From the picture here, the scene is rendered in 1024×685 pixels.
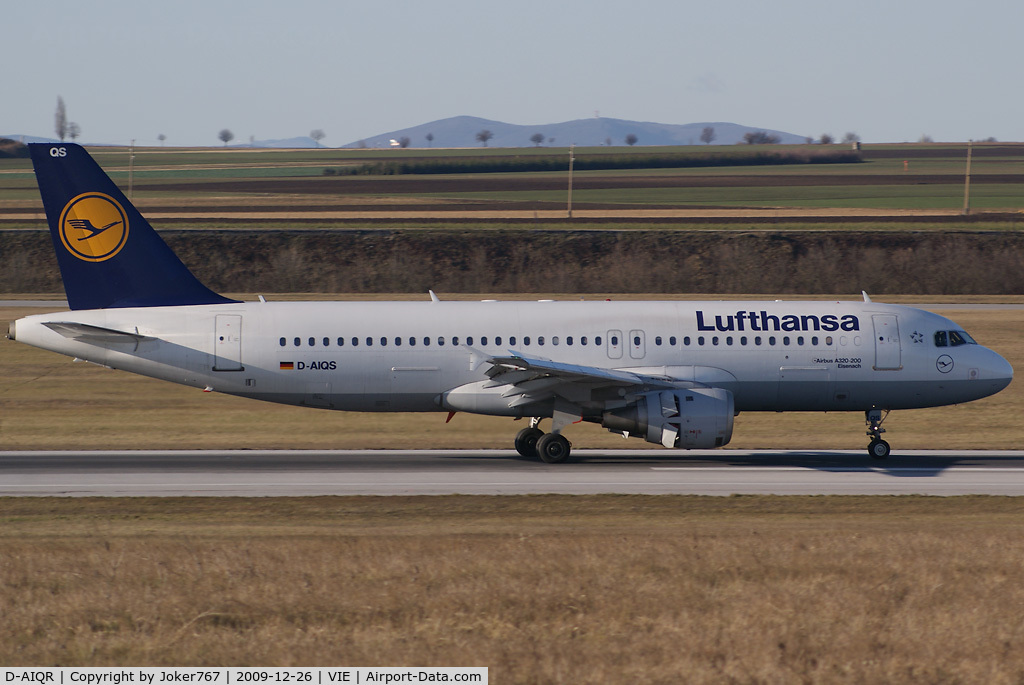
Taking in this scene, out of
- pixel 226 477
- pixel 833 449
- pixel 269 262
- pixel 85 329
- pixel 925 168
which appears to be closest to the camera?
pixel 226 477

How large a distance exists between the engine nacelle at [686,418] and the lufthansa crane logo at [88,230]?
15423 mm

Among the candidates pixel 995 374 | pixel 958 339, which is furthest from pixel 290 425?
pixel 995 374

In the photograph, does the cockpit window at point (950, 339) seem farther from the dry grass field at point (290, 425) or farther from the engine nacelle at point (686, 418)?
the engine nacelle at point (686, 418)

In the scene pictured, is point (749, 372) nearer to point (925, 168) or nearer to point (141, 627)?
point (141, 627)

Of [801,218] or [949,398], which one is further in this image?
[801,218]

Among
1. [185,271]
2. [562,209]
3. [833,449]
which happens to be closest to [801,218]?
[562,209]

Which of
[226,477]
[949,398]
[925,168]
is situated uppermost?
[925,168]

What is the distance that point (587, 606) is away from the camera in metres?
15.2

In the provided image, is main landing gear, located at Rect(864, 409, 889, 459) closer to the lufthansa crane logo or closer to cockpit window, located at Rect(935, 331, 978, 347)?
cockpit window, located at Rect(935, 331, 978, 347)

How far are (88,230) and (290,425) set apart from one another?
9810mm

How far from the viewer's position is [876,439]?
31547 millimetres

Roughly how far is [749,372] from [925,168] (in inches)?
5580

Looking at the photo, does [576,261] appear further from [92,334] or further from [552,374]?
[92,334]

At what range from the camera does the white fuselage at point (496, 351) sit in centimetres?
3116
